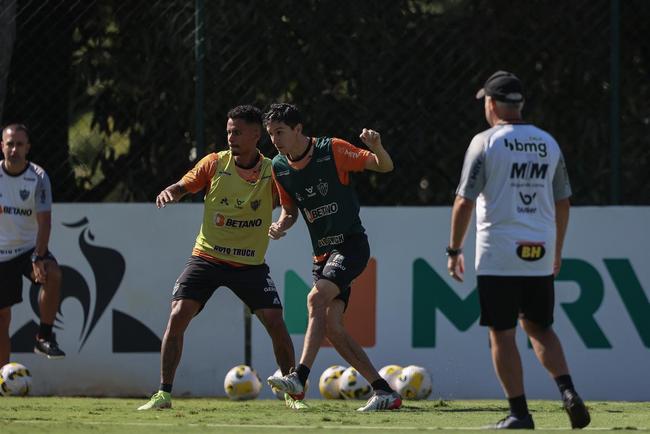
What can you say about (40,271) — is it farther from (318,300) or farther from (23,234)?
(318,300)

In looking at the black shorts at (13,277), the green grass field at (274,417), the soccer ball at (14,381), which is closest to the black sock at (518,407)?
the green grass field at (274,417)

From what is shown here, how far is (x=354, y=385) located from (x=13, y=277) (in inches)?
128

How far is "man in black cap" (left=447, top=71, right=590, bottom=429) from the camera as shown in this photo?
7.61 metres

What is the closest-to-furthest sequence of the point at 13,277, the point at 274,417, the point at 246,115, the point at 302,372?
the point at 274,417, the point at 302,372, the point at 246,115, the point at 13,277

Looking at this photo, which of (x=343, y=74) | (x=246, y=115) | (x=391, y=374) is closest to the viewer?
(x=246, y=115)

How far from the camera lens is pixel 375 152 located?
30.9 feet

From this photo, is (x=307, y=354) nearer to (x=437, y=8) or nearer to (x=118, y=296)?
(x=118, y=296)

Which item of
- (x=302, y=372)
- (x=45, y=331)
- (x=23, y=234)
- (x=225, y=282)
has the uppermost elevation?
(x=23, y=234)

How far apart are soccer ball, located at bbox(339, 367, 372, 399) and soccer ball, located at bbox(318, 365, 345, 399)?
5 cm

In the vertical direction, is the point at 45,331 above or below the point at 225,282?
below

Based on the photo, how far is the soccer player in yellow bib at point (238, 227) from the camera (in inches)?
392

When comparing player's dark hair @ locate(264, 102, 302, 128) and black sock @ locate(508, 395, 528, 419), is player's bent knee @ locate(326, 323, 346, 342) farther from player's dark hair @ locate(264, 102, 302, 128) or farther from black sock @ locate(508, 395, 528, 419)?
black sock @ locate(508, 395, 528, 419)

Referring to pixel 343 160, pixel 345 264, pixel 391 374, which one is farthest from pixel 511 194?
pixel 391 374

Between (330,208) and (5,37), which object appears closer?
(330,208)
